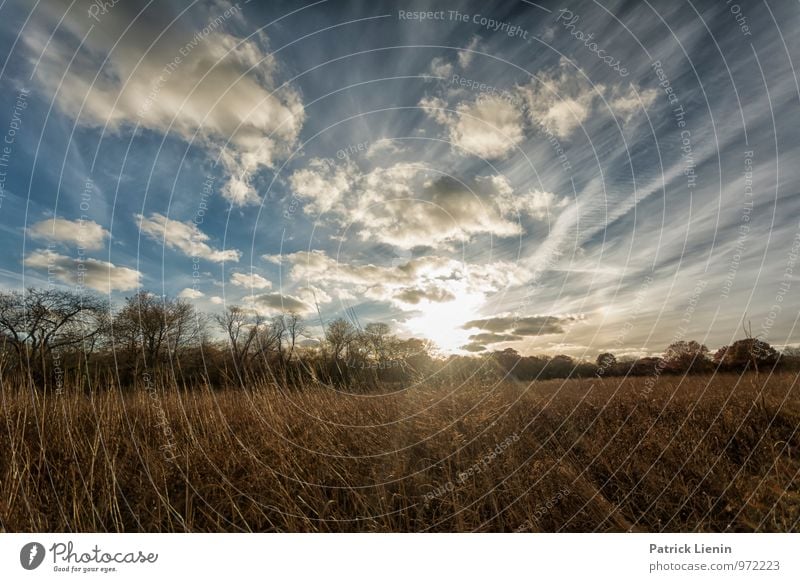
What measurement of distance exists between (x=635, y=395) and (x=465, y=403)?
374 centimetres

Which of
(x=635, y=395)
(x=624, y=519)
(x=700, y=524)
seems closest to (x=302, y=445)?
(x=624, y=519)

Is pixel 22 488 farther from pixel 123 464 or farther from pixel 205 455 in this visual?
pixel 205 455

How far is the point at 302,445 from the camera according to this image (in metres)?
5.91
